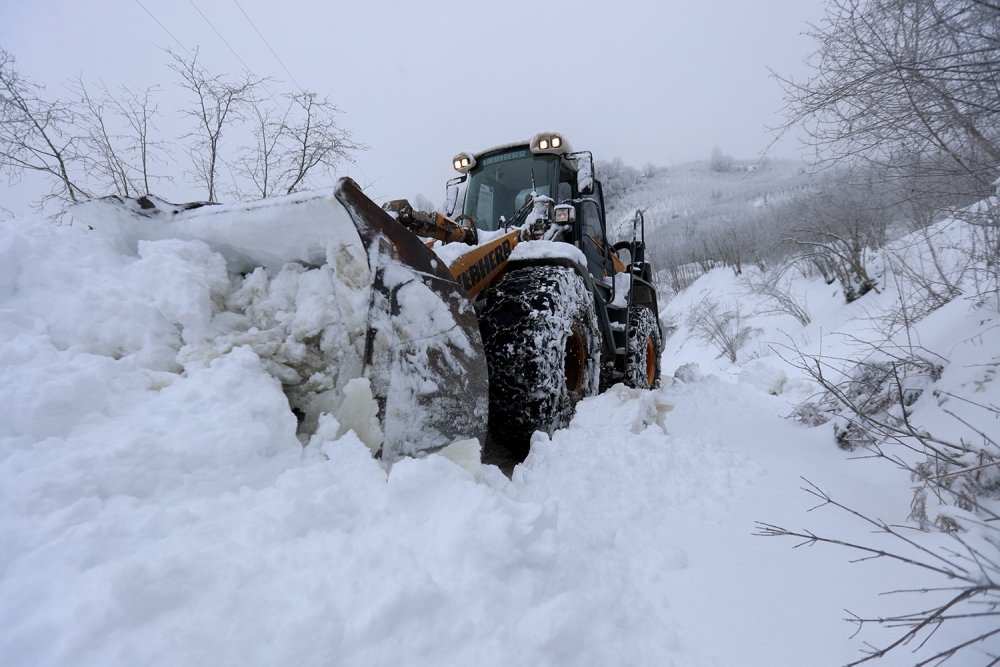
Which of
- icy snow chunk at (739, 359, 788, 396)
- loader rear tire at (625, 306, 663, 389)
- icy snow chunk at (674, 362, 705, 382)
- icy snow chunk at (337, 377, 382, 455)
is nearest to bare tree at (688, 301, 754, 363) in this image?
icy snow chunk at (739, 359, 788, 396)

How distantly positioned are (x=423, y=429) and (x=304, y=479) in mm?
646

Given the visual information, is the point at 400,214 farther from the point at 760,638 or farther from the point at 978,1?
the point at 978,1

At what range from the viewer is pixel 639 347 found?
4.89 metres

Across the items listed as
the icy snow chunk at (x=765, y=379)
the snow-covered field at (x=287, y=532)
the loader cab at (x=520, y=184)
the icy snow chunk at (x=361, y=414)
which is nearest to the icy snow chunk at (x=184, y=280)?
the snow-covered field at (x=287, y=532)

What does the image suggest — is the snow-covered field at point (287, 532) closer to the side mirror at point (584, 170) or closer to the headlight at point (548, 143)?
the side mirror at point (584, 170)

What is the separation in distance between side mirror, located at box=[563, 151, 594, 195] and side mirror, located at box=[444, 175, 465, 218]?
115 centimetres

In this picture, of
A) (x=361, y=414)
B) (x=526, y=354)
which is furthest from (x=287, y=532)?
(x=526, y=354)

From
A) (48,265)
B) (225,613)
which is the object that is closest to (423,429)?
(225,613)

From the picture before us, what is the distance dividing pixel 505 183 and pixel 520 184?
15cm

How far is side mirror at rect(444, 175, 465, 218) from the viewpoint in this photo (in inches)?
196

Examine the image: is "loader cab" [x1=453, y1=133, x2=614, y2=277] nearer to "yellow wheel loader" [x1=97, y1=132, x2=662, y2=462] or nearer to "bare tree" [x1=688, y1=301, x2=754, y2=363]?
"yellow wheel loader" [x1=97, y1=132, x2=662, y2=462]

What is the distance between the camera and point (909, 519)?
200cm

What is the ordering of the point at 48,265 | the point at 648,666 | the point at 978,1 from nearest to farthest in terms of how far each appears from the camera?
1. the point at 648,666
2. the point at 48,265
3. the point at 978,1

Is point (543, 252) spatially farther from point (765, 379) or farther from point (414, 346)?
point (765, 379)
